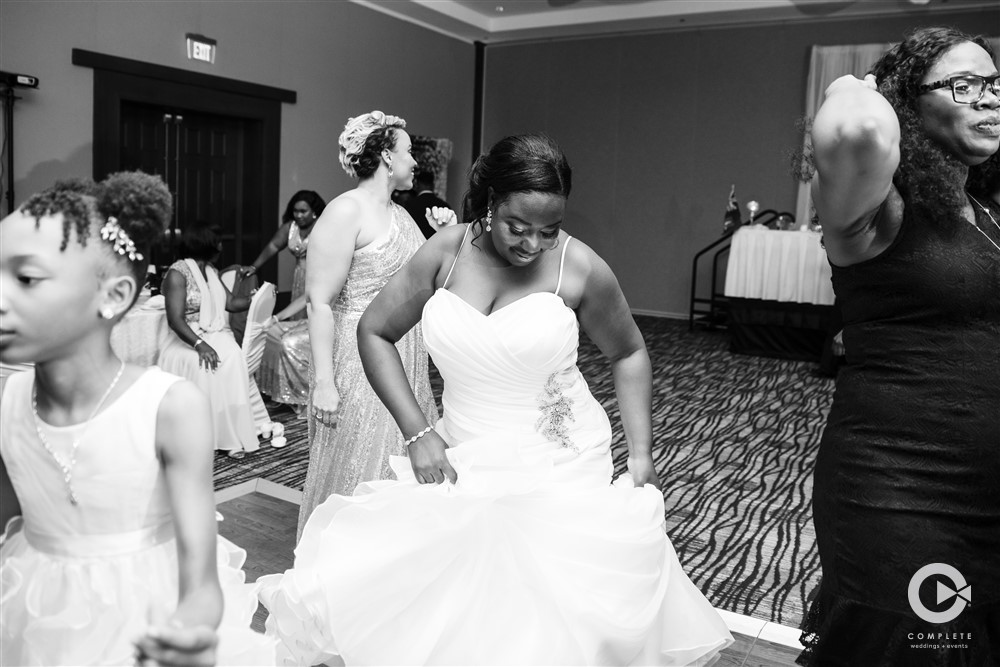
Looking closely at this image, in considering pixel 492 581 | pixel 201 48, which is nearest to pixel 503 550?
pixel 492 581

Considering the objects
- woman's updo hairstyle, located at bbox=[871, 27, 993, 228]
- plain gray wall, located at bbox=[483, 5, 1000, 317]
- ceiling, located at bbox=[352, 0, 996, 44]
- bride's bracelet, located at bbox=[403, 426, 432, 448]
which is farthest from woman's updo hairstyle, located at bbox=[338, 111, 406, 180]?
plain gray wall, located at bbox=[483, 5, 1000, 317]

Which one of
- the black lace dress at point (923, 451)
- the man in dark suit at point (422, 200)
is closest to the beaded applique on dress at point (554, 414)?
the black lace dress at point (923, 451)

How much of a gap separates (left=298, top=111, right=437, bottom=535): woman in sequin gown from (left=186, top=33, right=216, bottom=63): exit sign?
21.2 feet

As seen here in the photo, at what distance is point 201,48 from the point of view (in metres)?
8.84

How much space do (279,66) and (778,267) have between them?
5660 mm

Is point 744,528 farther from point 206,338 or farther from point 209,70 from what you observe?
point 209,70

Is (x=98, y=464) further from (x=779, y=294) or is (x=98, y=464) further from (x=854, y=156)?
(x=779, y=294)

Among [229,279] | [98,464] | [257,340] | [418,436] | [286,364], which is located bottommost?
[286,364]

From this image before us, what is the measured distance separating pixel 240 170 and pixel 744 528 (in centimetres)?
750

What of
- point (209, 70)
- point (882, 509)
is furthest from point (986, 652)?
point (209, 70)

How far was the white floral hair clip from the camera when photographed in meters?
1.18

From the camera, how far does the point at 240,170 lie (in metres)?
9.88

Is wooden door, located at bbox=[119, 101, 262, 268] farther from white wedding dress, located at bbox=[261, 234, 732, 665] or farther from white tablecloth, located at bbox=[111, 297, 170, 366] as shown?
white wedding dress, located at bbox=[261, 234, 732, 665]

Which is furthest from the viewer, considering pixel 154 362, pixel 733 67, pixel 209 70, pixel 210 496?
pixel 733 67
